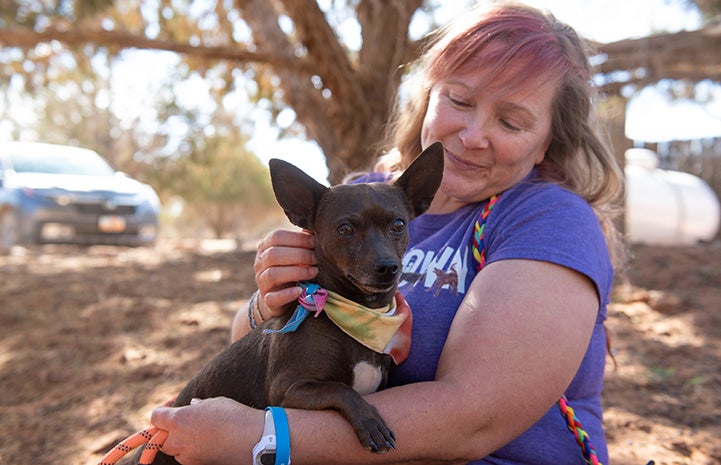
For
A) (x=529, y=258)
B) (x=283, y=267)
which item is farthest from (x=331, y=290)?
(x=529, y=258)

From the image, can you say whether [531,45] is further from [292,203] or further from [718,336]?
[718,336]

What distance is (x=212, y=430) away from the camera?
1.77 m

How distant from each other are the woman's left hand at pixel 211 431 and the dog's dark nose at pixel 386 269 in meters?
0.57

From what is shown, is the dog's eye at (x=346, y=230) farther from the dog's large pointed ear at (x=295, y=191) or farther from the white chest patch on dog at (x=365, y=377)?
the white chest patch on dog at (x=365, y=377)

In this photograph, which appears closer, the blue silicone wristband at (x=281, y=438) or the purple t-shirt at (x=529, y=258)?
the blue silicone wristband at (x=281, y=438)

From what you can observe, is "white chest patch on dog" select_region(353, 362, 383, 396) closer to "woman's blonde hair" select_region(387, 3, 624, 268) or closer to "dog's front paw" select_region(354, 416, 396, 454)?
"dog's front paw" select_region(354, 416, 396, 454)

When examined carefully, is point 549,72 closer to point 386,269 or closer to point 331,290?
point 386,269

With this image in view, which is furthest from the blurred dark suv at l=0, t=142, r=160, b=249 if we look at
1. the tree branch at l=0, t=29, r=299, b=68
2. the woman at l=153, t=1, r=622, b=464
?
the woman at l=153, t=1, r=622, b=464

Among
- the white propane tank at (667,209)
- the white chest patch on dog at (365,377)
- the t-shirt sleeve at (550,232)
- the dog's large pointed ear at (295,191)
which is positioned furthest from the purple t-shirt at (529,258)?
the white propane tank at (667,209)

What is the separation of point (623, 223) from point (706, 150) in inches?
265

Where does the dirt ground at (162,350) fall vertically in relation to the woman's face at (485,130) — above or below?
below

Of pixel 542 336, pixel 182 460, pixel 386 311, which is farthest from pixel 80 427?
pixel 542 336

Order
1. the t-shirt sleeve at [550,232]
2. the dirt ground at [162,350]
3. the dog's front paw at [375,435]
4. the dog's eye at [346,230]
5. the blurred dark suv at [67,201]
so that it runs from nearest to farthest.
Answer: the dog's front paw at [375,435] < the t-shirt sleeve at [550,232] < the dog's eye at [346,230] < the dirt ground at [162,350] < the blurred dark suv at [67,201]

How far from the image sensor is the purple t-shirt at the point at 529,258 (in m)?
2.00
